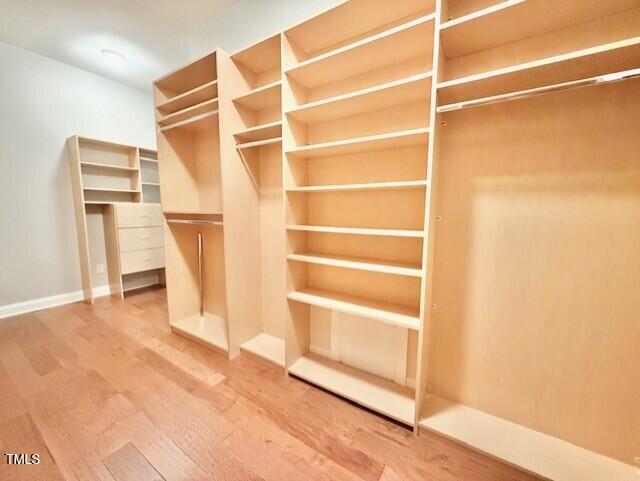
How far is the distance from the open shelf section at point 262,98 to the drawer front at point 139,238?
2486 millimetres

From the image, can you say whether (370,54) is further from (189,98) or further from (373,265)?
(189,98)

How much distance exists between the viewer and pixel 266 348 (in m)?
2.00

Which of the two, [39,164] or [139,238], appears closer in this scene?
[39,164]

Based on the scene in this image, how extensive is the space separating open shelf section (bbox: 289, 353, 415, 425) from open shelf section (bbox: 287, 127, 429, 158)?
1475 millimetres

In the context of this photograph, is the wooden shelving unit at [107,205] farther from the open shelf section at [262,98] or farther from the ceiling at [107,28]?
the open shelf section at [262,98]

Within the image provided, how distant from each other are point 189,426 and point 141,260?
2790 millimetres

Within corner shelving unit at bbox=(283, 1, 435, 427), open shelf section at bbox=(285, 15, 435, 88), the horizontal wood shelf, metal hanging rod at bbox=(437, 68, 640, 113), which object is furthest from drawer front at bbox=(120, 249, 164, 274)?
metal hanging rod at bbox=(437, 68, 640, 113)

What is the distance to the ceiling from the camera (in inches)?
84.0

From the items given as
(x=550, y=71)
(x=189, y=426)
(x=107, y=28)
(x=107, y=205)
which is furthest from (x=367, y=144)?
(x=107, y=205)

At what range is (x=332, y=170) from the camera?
5.67ft

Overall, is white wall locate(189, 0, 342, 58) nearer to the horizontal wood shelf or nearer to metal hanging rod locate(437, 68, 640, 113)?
metal hanging rod locate(437, 68, 640, 113)

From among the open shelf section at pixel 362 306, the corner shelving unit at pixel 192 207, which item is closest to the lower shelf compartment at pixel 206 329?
the corner shelving unit at pixel 192 207

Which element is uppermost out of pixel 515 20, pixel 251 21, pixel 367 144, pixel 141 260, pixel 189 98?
pixel 251 21

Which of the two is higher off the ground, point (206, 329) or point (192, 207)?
point (192, 207)
